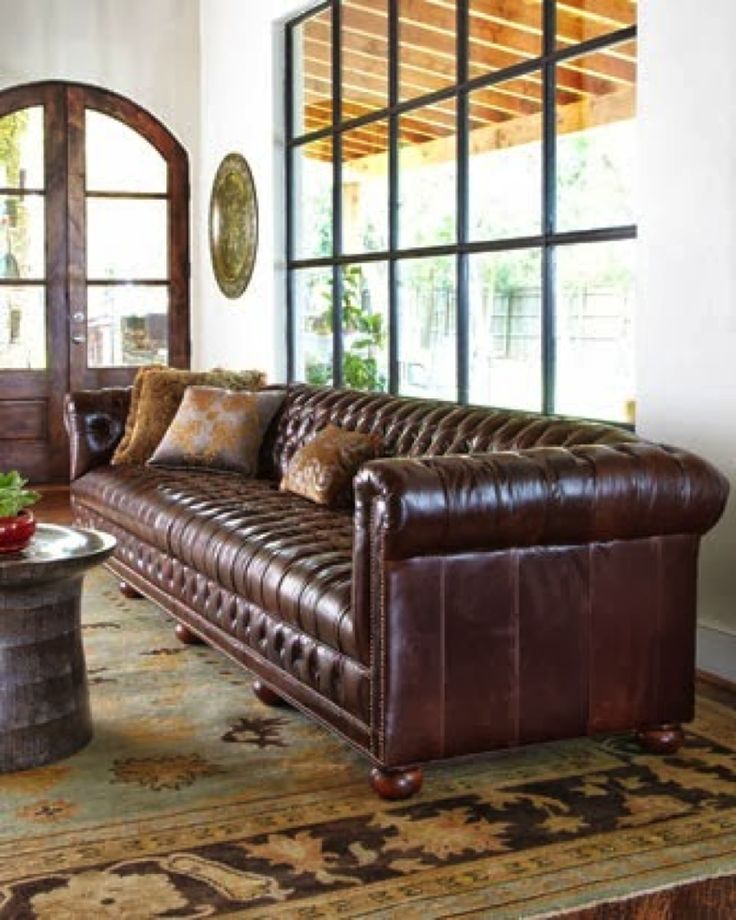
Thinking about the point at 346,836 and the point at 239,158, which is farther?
the point at 239,158

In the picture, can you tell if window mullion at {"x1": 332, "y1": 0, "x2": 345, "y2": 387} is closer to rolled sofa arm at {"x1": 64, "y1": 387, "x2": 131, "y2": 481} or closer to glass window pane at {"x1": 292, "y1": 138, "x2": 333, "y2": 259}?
glass window pane at {"x1": 292, "y1": 138, "x2": 333, "y2": 259}

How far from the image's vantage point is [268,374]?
7570mm

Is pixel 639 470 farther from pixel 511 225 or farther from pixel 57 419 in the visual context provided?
pixel 57 419

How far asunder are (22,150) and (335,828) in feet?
19.8

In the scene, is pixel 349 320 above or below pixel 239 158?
below

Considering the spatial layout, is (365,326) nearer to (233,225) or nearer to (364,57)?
(364,57)

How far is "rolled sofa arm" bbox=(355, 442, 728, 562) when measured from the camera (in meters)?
3.04

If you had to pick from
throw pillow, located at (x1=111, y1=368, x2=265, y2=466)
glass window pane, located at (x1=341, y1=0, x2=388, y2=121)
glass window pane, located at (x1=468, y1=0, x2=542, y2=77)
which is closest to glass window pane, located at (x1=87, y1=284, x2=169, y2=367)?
glass window pane, located at (x1=341, y1=0, x2=388, y2=121)

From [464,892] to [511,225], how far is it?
127 inches

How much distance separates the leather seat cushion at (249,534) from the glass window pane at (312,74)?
2.41 meters

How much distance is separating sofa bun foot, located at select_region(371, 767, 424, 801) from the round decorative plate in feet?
16.3

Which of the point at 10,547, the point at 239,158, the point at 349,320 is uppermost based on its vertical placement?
the point at 239,158

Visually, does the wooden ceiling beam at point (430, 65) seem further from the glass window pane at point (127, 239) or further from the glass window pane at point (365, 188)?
the glass window pane at point (127, 239)

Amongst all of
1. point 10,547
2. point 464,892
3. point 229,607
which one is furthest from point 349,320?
point 464,892
